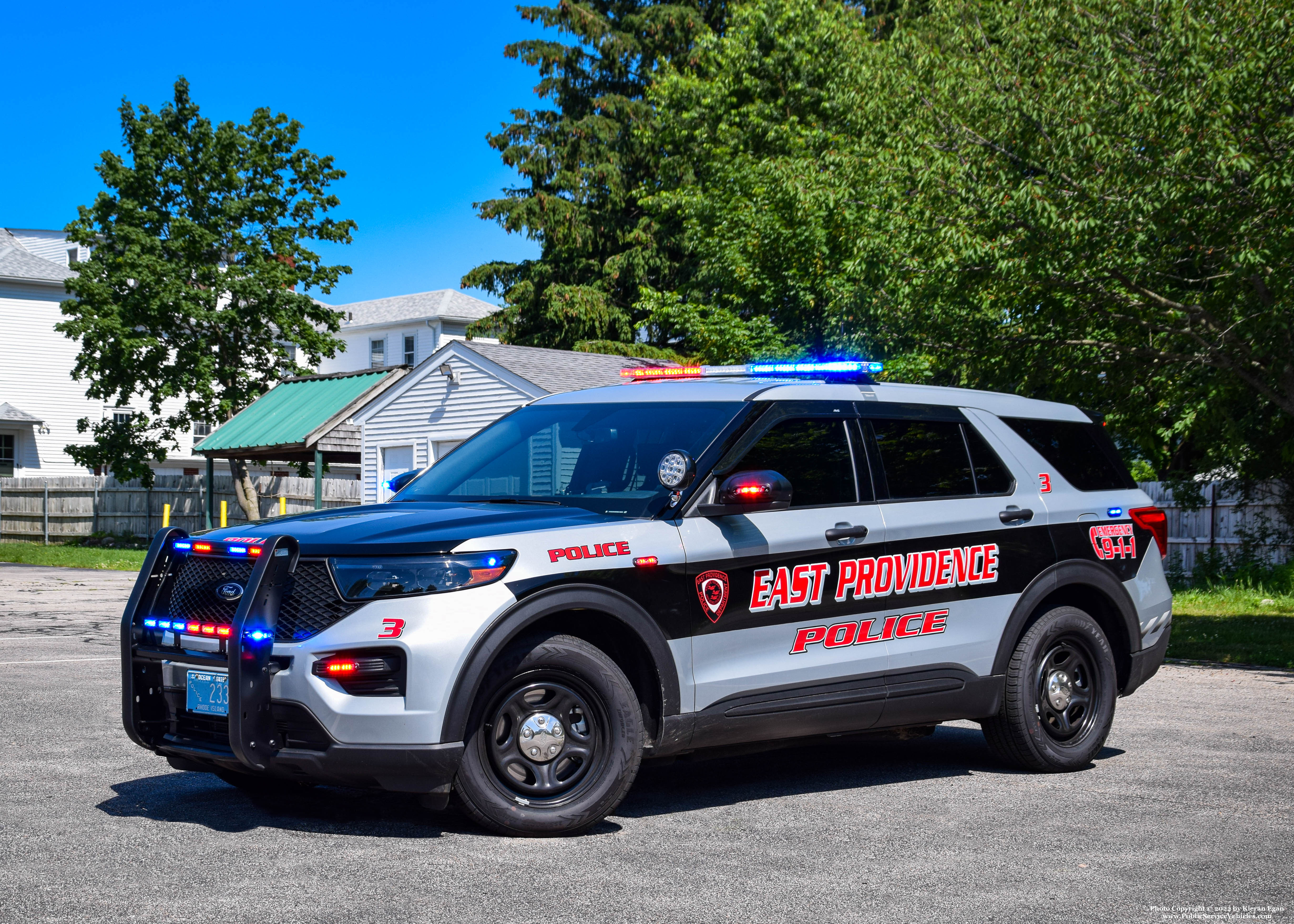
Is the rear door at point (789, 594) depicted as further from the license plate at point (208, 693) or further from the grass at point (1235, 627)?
the grass at point (1235, 627)

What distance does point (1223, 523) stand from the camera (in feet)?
71.3

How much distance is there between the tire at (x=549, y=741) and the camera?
5.45 m

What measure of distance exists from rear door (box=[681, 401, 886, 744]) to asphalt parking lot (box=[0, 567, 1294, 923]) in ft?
1.50

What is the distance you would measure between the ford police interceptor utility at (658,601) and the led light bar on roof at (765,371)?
24 millimetres

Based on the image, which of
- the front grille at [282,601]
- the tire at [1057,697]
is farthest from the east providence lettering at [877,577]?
the front grille at [282,601]

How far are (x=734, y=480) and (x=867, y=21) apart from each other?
122 ft

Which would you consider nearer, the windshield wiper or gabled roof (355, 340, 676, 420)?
the windshield wiper

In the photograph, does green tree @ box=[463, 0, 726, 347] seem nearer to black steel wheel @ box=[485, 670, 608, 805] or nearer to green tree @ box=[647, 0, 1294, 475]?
green tree @ box=[647, 0, 1294, 475]

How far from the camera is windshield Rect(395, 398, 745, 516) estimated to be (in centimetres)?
632

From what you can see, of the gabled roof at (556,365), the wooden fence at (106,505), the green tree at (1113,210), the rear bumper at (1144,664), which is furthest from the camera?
the wooden fence at (106,505)

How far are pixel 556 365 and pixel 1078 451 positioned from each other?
21126 mm

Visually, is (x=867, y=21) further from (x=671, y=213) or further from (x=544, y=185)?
(x=544, y=185)

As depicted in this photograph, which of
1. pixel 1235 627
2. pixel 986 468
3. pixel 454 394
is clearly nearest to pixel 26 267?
pixel 454 394

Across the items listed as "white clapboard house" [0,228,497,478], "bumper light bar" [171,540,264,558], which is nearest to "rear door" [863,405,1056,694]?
"bumper light bar" [171,540,264,558]
